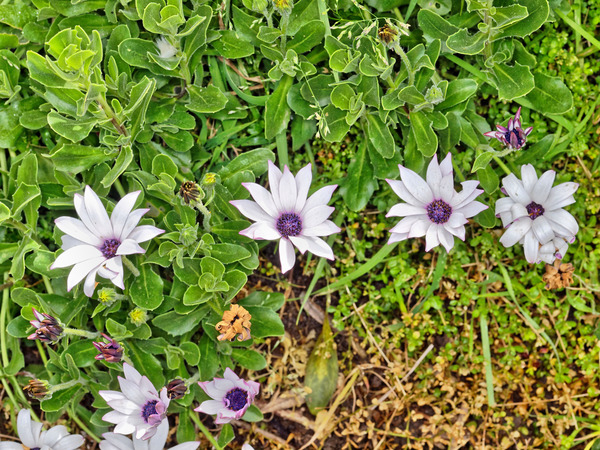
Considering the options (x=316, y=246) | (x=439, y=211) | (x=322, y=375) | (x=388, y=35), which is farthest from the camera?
(x=322, y=375)

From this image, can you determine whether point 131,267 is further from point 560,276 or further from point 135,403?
point 560,276

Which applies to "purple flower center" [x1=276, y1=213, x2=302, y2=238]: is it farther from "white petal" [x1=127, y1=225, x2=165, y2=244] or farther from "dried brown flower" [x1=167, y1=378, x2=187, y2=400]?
"dried brown flower" [x1=167, y1=378, x2=187, y2=400]

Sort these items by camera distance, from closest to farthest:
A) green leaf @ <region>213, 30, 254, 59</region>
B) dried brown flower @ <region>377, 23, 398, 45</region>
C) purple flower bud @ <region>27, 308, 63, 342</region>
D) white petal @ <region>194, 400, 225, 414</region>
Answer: dried brown flower @ <region>377, 23, 398, 45</region> → purple flower bud @ <region>27, 308, 63, 342</region> → white petal @ <region>194, 400, 225, 414</region> → green leaf @ <region>213, 30, 254, 59</region>

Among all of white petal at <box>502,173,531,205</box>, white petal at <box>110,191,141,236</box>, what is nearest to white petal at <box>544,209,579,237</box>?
white petal at <box>502,173,531,205</box>

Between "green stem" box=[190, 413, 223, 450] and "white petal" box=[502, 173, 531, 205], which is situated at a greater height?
"white petal" box=[502, 173, 531, 205]

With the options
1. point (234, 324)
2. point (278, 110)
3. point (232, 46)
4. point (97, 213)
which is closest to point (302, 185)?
point (278, 110)

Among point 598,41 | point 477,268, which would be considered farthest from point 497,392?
point 598,41

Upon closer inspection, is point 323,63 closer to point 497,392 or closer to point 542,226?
point 542,226
